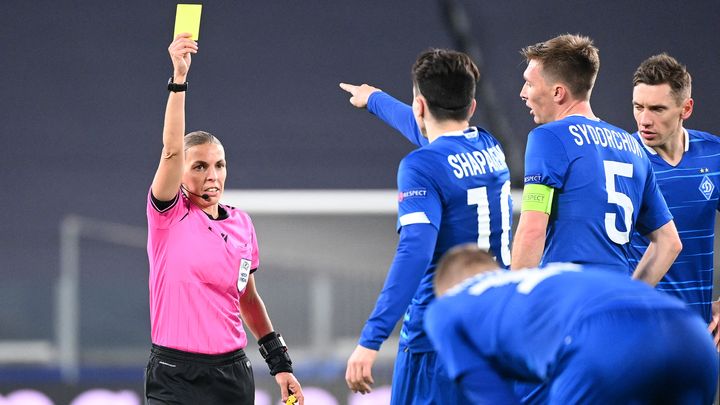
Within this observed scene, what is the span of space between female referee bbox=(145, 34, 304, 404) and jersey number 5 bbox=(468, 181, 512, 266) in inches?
38.4

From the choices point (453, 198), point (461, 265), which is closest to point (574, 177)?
point (453, 198)

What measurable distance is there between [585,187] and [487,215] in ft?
1.11

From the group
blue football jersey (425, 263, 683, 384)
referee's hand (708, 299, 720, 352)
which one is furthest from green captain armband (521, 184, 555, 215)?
referee's hand (708, 299, 720, 352)

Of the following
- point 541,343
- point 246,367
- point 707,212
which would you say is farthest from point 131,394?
point 541,343

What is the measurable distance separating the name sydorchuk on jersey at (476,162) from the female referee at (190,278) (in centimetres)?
95

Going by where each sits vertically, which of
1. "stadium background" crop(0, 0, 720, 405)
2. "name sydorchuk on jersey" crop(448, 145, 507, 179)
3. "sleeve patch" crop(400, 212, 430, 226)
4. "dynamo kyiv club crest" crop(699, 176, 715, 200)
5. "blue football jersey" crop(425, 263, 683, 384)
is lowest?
"blue football jersey" crop(425, 263, 683, 384)

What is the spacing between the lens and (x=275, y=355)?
Result: 400 cm

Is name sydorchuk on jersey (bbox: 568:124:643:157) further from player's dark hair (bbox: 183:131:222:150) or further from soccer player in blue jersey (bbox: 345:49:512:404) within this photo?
player's dark hair (bbox: 183:131:222:150)

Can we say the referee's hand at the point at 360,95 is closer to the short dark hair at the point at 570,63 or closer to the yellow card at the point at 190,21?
the yellow card at the point at 190,21

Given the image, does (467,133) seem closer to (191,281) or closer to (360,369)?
(360,369)

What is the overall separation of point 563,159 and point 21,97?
11144 mm

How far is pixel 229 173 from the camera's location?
1280 centimetres

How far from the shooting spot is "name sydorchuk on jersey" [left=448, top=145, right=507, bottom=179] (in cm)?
330

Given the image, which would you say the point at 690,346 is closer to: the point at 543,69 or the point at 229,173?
the point at 543,69
